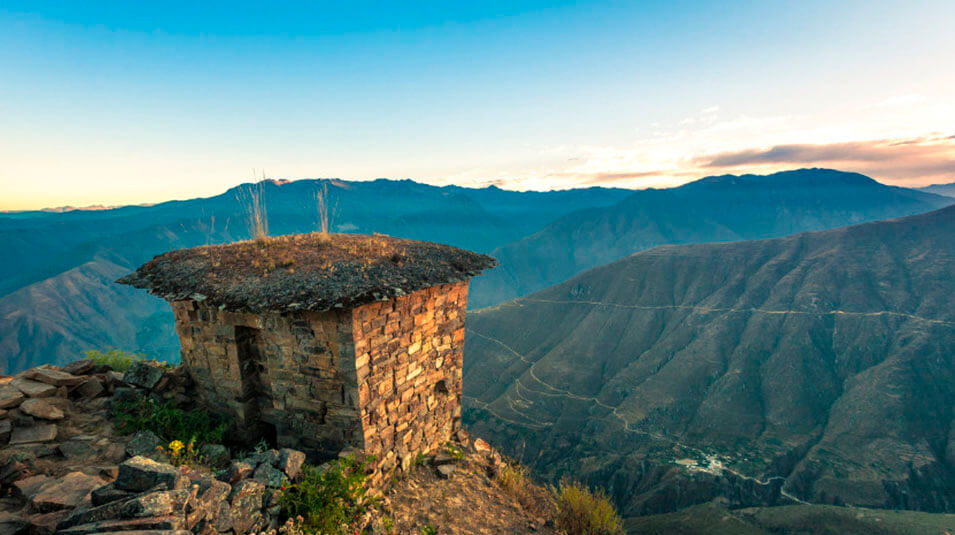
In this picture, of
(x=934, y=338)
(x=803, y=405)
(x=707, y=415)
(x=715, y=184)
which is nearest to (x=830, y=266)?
(x=934, y=338)

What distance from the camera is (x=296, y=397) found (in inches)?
221

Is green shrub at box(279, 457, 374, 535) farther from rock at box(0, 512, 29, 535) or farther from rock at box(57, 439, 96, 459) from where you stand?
rock at box(57, 439, 96, 459)

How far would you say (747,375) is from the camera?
30250 mm

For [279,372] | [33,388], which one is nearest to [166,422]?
[33,388]

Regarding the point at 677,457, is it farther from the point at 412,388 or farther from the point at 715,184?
the point at 715,184

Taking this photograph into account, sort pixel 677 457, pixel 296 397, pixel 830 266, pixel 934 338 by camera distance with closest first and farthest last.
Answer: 1. pixel 296 397
2. pixel 677 457
3. pixel 934 338
4. pixel 830 266

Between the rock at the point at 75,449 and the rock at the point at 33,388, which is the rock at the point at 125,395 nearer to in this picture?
the rock at the point at 33,388

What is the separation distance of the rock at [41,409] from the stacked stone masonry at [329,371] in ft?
5.13

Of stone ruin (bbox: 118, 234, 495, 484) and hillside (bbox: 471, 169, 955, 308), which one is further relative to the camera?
hillside (bbox: 471, 169, 955, 308)

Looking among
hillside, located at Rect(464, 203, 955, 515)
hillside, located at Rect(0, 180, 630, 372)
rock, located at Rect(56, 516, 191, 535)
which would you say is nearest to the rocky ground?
rock, located at Rect(56, 516, 191, 535)

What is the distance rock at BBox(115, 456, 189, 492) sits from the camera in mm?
3133

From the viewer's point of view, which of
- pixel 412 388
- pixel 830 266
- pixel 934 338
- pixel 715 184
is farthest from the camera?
pixel 715 184

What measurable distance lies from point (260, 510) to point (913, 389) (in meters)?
37.1

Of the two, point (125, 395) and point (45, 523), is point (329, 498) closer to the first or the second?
point (45, 523)
